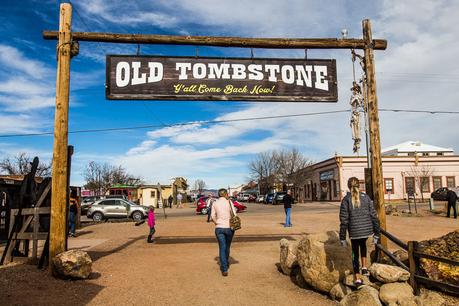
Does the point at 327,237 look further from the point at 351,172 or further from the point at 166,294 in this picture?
the point at 351,172

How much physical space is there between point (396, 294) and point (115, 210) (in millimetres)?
23583

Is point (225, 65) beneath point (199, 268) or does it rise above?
Result: above

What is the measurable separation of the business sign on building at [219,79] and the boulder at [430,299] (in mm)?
5145

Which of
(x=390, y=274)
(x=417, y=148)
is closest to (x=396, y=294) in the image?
(x=390, y=274)

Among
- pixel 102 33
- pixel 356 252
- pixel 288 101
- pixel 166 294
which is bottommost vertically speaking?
pixel 166 294

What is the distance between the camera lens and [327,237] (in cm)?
819

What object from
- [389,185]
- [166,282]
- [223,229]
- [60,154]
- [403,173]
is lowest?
[166,282]

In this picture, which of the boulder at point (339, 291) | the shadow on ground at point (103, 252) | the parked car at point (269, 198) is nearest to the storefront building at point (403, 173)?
the parked car at point (269, 198)

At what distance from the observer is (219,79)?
30.1 feet

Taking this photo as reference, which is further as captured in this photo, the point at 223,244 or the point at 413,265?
the point at 223,244

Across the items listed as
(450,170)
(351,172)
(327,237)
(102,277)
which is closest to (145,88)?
(102,277)

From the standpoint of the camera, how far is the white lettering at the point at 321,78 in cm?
950

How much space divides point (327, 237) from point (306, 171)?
54.3 metres

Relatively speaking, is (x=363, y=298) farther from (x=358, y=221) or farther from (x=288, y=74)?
(x=288, y=74)
